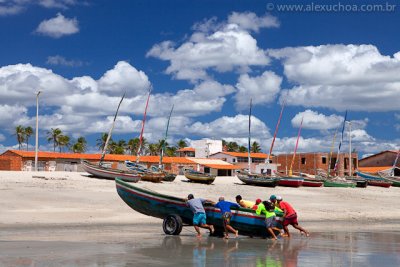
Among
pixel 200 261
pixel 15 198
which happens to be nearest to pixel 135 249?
pixel 200 261

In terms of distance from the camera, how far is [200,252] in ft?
49.3

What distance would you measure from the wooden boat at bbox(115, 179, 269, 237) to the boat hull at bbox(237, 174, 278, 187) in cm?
3108

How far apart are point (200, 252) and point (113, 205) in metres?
15.6

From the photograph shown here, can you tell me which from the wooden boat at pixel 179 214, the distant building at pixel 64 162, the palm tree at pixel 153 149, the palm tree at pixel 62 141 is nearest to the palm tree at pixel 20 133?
the palm tree at pixel 62 141

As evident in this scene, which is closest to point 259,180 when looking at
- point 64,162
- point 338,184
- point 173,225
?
point 338,184

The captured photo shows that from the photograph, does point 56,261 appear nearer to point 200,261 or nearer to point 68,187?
point 200,261

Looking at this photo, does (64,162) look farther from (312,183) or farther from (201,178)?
(312,183)

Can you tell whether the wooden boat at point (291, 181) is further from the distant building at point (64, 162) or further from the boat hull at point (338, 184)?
the distant building at point (64, 162)

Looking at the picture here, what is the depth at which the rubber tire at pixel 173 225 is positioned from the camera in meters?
19.6

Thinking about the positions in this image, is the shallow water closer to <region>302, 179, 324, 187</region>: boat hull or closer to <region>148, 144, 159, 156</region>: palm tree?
<region>302, 179, 324, 187</region>: boat hull

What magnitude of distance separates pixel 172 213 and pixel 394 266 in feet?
30.1

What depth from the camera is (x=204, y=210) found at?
19.5 m

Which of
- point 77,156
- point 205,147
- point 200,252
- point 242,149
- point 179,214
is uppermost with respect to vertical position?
point 242,149

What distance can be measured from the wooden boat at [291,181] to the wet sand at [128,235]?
40.2 feet
